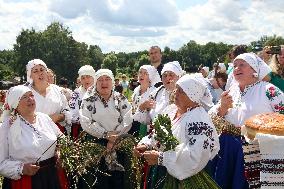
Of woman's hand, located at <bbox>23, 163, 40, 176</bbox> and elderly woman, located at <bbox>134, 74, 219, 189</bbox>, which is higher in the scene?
elderly woman, located at <bbox>134, 74, 219, 189</bbox>

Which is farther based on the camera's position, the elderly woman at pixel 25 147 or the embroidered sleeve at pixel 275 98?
the embroidered sleeve at pixel 275 98

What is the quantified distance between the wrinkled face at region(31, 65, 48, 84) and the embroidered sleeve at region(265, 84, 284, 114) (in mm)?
3597

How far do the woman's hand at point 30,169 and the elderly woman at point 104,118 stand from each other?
191cm

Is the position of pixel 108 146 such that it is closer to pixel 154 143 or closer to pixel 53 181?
pixel 53 181

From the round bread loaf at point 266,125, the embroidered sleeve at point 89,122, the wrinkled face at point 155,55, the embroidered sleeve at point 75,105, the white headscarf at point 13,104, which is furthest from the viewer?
the wrinkled face at point 155,55

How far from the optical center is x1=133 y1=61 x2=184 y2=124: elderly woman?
676cm

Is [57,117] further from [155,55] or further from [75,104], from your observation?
[155,55]

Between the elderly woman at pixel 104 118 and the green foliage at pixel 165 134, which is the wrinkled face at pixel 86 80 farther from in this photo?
the green foliage at pixel 165 134

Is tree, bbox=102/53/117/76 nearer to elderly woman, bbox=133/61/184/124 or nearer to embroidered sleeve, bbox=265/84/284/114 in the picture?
elderly woman, bbox=133/61/184/124

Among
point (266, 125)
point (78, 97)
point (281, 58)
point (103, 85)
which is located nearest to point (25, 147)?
point (103, 85)

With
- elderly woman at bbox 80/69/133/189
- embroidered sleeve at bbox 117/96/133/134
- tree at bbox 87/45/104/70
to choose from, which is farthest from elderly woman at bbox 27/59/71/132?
tree at bbox 87/45/104/70

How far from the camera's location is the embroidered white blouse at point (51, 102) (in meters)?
6.82

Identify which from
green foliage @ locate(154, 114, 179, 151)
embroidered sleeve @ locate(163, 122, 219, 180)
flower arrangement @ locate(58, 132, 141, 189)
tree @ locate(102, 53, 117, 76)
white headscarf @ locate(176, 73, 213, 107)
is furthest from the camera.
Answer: tree @ locate(102, 53, 117, 76)

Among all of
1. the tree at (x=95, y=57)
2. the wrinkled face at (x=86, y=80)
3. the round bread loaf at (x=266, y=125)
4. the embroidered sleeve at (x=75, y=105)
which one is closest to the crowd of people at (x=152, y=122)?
the embroidered sleeve at (x=75, y=105)
